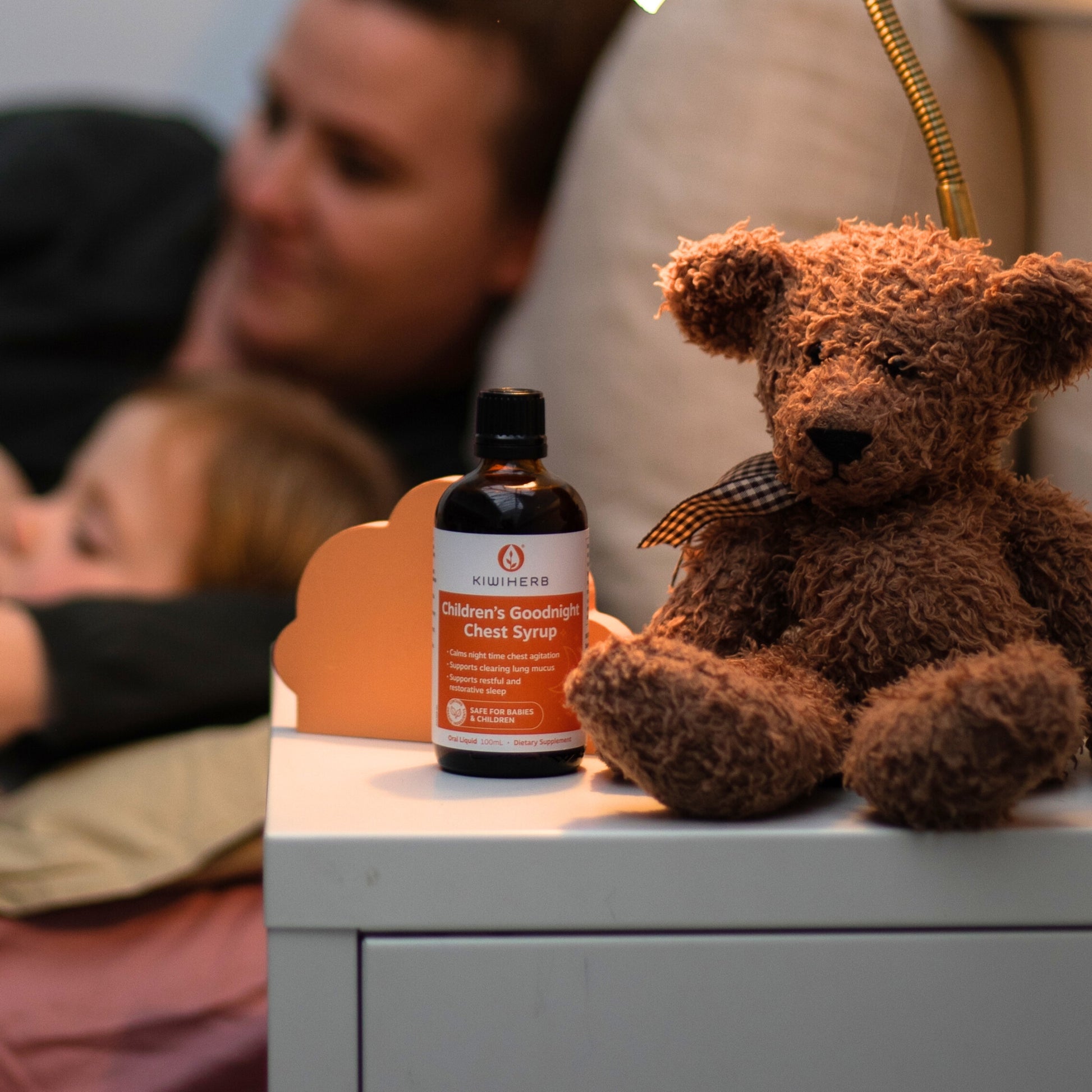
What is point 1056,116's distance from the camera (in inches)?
25.1

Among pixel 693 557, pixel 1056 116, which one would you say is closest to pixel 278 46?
pixel 1056 116

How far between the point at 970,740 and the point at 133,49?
5.50 feet

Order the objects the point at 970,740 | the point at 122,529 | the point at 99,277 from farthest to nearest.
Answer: the point at 99,277, the point at 122,529, the point at 970,740

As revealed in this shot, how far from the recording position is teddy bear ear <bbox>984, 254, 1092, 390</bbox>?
1.34 ft

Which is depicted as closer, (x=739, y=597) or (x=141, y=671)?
(x=739, y=597)

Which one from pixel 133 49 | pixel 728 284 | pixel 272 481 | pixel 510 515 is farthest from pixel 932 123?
pixel 133 49

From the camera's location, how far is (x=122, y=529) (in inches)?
44.4

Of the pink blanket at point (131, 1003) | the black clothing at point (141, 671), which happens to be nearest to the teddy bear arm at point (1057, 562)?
the pink blanket at point (131, 1003)

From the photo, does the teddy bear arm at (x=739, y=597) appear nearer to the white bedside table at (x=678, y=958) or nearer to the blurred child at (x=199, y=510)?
the white bedside table at (x=678, y=958)

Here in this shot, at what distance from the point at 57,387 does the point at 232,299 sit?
0.79 ft

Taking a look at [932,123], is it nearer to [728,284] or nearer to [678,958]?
[728,284]

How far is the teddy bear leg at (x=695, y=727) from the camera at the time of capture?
1.28 feet

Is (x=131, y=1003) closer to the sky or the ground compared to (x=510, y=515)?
closer to the ground

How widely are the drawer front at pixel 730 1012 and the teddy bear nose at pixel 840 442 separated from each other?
0.17 meters
